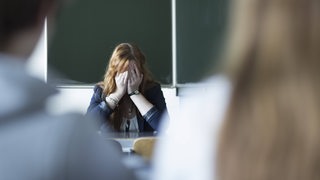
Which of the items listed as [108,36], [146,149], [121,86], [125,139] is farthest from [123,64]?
[146,149]

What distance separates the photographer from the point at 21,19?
0.37 meters

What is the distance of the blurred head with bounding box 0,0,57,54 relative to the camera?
0.37 meters

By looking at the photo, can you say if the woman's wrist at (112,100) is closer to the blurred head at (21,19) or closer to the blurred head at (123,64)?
the blurred head at (123,64)

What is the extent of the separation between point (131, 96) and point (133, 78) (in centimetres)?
12

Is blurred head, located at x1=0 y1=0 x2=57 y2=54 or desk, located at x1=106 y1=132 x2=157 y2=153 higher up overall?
blurred head, located at x1=0 y1=0 x2=57 y2=54

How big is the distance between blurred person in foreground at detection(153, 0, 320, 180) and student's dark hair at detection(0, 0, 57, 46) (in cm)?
14

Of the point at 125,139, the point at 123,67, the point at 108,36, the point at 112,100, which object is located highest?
the point at 108,36

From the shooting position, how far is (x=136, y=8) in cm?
304

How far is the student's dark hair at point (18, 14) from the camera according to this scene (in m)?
0.37

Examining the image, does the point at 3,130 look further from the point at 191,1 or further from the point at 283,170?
the point at 191,1

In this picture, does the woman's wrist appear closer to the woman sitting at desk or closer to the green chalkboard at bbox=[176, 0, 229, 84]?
the woman sitting at desk

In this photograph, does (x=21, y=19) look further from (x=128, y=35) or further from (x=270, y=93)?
(x=128, y=35)

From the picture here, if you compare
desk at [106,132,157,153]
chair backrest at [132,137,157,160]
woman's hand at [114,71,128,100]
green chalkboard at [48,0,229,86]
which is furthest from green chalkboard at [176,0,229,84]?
chair backrest at [132,137,157,160]

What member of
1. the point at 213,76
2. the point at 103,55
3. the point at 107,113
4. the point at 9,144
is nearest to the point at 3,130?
the point at 9,144
